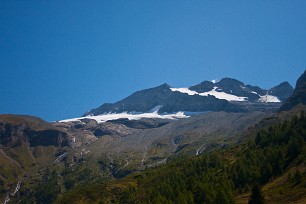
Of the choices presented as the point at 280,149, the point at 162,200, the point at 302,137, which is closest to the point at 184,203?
the point at 162,200

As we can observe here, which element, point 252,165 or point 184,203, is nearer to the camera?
point 184,203

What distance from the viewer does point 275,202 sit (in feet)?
417

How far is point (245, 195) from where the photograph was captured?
153m

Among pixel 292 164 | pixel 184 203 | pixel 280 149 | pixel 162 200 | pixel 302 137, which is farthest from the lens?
pixel 302 137

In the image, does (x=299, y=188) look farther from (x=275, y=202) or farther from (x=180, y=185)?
(x=180, y=185)

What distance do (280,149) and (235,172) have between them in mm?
25068

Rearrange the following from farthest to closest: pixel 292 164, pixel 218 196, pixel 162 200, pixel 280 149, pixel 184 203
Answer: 1. pixel 280 149
2. pixel 292 164
3. pixel 162 200
4. pixel 184 203
5. pixel 218 196

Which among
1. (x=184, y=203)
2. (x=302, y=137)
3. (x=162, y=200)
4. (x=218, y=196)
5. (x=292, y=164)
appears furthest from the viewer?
(x=302, y=137)

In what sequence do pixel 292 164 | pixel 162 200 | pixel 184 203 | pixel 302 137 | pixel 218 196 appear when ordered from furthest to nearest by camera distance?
pixel 302 137, pixel 292 164, pixel 162 200, pixel 184 203, pixel 218 196

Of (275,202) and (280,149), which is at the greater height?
(280,149)

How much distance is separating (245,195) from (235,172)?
2766cm

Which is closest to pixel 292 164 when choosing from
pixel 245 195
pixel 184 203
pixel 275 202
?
pixel 245 195

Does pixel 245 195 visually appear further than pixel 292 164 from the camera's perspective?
No

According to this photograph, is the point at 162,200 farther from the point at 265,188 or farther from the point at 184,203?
the point at 265,188
